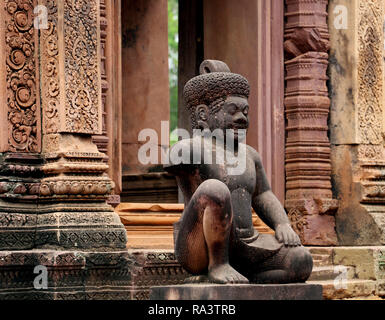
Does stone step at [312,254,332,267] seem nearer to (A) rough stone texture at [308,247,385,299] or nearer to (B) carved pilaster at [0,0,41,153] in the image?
(A) rough stone texture at [308,247,385,299]

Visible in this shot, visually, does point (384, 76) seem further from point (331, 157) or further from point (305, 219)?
point (305, 219)

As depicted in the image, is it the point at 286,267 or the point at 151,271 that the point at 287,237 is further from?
the point at 151,271

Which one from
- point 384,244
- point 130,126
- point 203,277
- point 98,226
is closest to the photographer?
point 203,277

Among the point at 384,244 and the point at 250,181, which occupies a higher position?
the point at 250,181

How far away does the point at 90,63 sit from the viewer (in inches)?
382

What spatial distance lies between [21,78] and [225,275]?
307 cm

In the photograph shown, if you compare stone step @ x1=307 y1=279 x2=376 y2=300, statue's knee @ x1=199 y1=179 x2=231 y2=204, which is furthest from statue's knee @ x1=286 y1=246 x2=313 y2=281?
stone step @ x1=307 y1=279 x2=376 y2=300

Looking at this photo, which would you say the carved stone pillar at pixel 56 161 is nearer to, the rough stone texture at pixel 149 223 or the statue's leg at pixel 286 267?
the rough stone texture at pixel 149 223

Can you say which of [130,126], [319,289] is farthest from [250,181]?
[130,126]

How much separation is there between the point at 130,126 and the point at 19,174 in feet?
13.2

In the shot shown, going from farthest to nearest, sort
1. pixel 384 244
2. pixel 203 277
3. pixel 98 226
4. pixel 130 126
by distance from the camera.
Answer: pixel 130 126 → pixel 384 244 → pixel 98 226 → pixel 203 277

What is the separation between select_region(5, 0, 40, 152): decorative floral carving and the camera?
376 inches

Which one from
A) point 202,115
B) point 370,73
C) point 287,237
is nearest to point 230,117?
point 202,115
